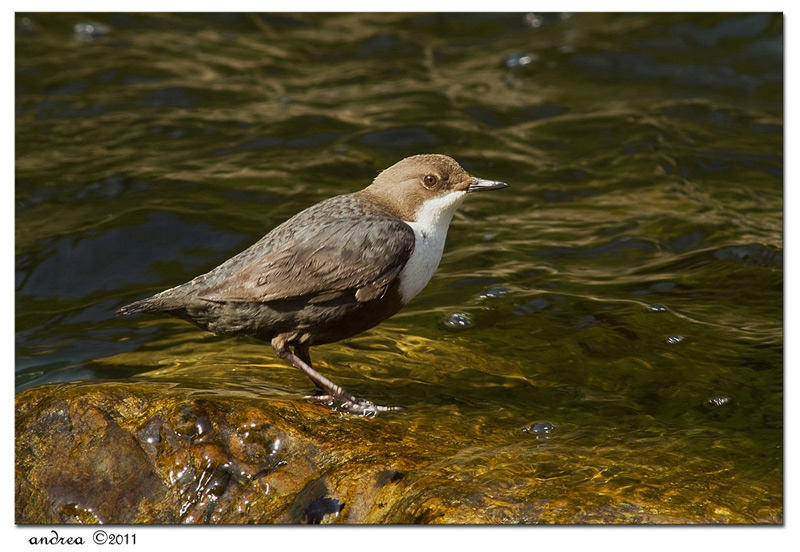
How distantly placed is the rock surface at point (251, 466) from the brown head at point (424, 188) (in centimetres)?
93

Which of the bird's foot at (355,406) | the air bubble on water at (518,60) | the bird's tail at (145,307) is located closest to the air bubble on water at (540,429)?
the bird's foot at (355,406)

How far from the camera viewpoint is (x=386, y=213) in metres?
4.36

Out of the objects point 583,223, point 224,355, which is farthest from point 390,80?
point 224,355

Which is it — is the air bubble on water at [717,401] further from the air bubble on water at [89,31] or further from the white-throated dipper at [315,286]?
the air bubble on water at [89,31]

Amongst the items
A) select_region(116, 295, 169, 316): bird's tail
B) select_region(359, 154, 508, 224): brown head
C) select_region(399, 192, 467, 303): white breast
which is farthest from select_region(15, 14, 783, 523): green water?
select_region(359, 154, 508, 224): brown head

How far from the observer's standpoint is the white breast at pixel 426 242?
13.9 ft

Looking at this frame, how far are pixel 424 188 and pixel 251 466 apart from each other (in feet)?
4.87

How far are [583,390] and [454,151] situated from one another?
3966 mm

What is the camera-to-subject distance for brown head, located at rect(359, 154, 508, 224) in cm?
447

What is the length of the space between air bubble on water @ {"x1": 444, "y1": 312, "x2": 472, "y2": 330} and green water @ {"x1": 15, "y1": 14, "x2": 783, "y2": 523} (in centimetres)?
1

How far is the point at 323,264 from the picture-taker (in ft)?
13.4

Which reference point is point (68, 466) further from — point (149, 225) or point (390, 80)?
point (390, 80)

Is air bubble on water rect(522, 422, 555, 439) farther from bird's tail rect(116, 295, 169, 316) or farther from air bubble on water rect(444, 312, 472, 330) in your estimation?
bird's tail rect(116, 295, 169, 316)

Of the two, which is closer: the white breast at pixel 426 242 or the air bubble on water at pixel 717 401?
the white breast at pixel 426 242
